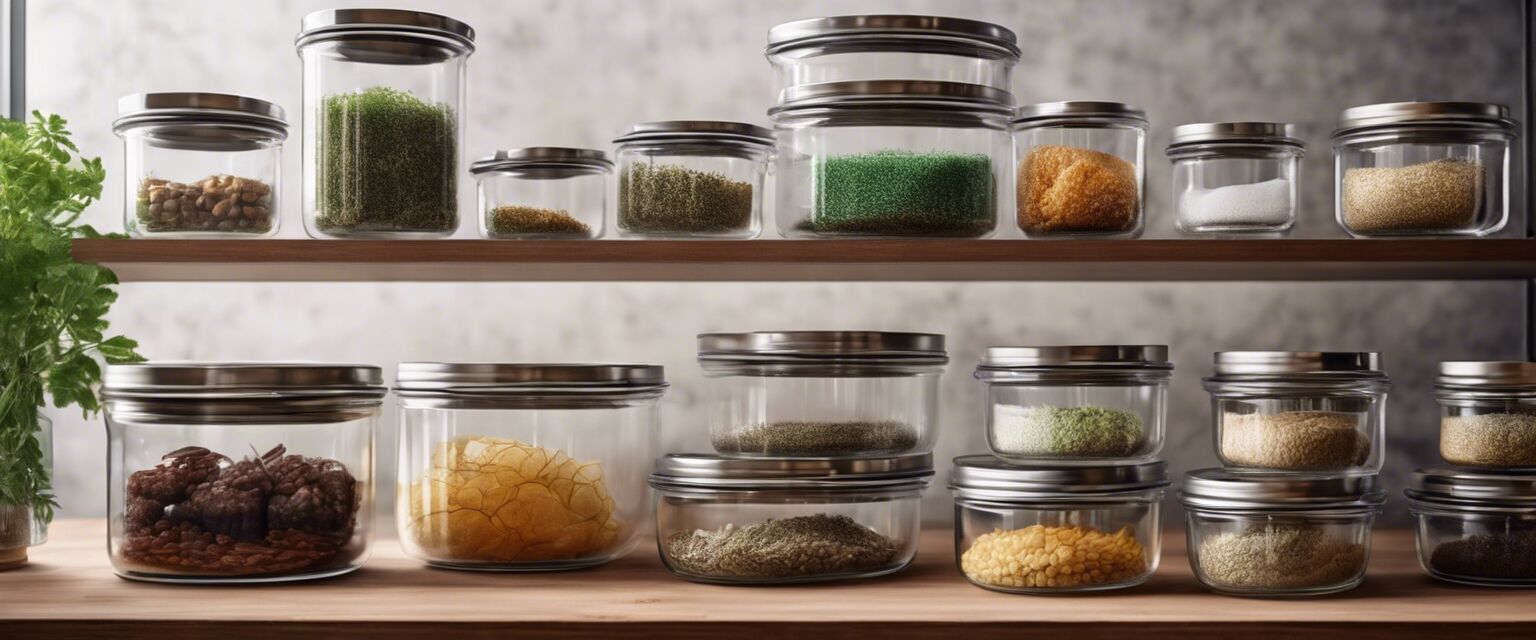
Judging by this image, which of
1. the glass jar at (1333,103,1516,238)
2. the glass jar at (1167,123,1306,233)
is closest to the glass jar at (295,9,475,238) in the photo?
the glass jar at (1167,123,1306,233)

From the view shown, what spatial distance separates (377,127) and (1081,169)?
30.3 inches

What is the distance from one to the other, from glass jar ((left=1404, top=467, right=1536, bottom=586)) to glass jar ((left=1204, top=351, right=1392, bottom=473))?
8 centimetres

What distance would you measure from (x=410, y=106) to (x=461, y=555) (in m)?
0.49

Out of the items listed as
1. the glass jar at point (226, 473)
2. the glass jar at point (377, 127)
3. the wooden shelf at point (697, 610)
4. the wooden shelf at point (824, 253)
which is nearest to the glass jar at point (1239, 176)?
the wooden shelf at point (824, 253)

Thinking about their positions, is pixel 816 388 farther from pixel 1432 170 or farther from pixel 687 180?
pixel 1432 170

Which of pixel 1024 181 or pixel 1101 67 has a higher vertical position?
pixel 1101 67

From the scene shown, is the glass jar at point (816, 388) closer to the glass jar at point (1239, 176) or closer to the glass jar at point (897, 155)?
the glass jar at point (897, 155)

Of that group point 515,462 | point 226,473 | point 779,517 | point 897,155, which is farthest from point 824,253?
point 226,473

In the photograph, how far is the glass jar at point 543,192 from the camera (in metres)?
1.46

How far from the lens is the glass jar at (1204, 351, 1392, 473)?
1.36 m

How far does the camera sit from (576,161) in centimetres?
147

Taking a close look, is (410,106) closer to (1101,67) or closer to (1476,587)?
(1101,67)

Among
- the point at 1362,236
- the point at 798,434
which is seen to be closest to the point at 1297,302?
the point at 1362,236

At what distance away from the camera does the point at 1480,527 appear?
1359 millimetres
